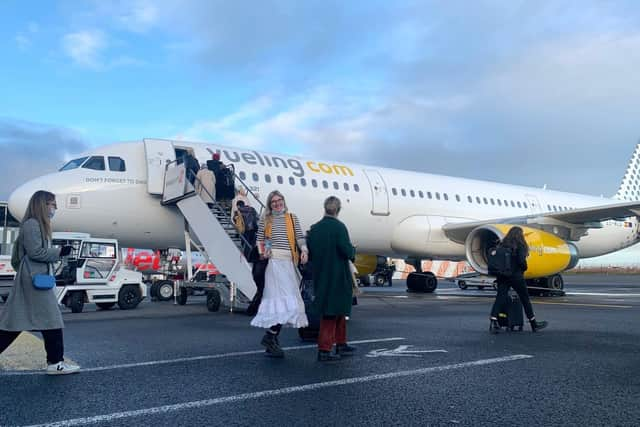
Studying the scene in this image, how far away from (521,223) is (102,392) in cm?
1475

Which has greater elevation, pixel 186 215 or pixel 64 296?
pixel 186 215

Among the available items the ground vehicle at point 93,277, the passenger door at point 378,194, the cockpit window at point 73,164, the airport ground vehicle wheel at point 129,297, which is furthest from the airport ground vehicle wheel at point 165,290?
the passenger door at point 378,194

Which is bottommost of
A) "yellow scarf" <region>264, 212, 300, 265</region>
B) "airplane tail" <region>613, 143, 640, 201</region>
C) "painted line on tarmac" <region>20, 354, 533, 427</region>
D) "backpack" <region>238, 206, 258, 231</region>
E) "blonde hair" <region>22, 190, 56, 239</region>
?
"painted line on tarmac" <region>20, 354, 533, 427</region>

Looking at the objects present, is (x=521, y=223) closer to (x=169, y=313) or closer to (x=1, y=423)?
(x=169, y=313)

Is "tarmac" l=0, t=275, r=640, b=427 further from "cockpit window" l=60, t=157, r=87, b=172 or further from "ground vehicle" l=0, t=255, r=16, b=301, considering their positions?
"ground vehicle" l=0, t=255, r=16, b=301

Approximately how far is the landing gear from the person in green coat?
14.7 meters

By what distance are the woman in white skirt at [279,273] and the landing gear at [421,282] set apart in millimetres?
14829

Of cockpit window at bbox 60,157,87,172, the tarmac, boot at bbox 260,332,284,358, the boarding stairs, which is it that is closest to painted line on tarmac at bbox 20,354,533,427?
the tarmac

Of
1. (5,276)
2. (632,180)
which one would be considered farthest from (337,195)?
(632,180)

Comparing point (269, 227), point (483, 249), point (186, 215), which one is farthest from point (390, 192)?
point (269, 227)

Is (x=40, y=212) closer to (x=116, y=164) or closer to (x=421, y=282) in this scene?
(x=116, y=164)

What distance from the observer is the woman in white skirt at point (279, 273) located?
567cm

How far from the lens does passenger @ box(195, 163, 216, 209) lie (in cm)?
1180

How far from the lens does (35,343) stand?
22.4 feet
